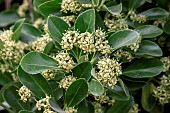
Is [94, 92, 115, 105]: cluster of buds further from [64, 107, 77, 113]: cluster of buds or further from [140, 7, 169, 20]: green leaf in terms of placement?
[140, 7, 169, 20]: green leaf

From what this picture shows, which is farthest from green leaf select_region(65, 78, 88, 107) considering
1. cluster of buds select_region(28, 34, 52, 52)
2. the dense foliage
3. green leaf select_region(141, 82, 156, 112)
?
green leaf select_region(141, 82, 156, 112)

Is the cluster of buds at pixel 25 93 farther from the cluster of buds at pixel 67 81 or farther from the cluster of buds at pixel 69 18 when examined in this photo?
the cluster of buds at pixel 69 18

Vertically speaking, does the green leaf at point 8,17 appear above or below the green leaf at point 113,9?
below

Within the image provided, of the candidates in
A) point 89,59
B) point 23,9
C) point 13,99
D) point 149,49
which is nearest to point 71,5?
point 89,59

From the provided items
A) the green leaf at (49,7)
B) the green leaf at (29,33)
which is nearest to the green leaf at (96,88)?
the green leaf at (49,7)

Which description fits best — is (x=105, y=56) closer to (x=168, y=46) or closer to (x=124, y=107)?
(x=124, y=107)

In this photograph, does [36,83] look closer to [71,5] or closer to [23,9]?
[71,5]
